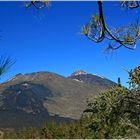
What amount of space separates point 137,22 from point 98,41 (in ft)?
3.28

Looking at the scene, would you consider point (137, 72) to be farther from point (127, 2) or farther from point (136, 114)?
point (127, 2)

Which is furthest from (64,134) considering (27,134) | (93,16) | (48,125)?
(93,16)

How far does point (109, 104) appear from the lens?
20.2 metres

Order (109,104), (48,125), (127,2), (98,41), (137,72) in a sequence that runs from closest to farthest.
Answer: (127,2), (98,41), (109,104), (137,72), (48,125)

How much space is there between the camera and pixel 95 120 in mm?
22656

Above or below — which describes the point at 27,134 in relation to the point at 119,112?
above

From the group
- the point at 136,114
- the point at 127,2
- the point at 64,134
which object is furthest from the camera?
the point at 64,134

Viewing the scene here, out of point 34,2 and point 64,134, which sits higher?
point 64,134

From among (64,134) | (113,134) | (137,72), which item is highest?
(64,134)

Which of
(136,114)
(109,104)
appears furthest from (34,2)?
(109,104)

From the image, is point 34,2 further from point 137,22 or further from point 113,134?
point 113,134

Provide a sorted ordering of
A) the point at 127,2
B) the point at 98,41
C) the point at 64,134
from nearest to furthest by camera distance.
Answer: the point at 127,2 < the point at 98,41 < the point at 64,134

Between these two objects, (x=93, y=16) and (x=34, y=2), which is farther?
(x=93, y=16)

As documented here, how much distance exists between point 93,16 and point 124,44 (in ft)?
3.21
